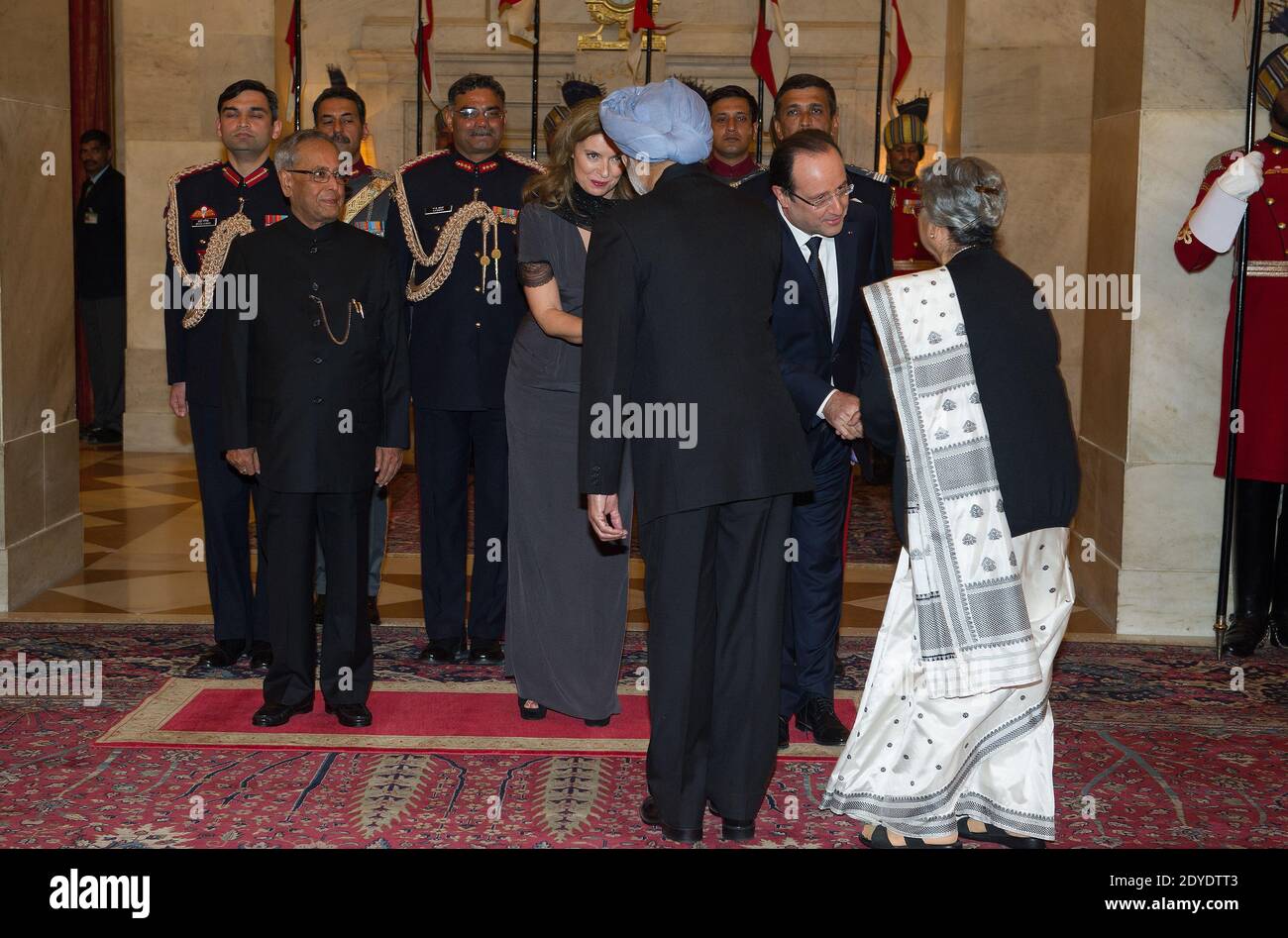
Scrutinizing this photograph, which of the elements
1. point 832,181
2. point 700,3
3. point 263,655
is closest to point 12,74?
point 263,655

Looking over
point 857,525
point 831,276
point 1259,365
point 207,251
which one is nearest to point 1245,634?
point 1259,365

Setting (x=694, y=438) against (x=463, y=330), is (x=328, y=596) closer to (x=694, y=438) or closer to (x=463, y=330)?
(x=463, y=330)

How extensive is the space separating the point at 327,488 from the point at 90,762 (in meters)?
0.94

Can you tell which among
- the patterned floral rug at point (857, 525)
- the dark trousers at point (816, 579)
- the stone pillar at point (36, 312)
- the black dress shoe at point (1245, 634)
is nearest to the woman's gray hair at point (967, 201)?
the dark trousers at point (816, 579)

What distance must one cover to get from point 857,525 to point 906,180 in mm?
2267

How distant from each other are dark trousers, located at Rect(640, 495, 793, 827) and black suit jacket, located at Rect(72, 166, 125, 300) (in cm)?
785

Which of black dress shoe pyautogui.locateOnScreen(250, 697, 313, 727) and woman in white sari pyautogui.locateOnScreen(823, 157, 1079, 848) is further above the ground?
woman in white sari pyautogui.locateOnScreen(823, 157, 1079, 848)

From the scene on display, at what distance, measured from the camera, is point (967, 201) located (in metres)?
3.16

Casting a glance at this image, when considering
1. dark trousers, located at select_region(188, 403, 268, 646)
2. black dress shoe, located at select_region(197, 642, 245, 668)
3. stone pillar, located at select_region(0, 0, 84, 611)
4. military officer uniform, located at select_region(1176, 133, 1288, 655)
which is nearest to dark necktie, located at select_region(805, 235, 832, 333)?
military officer uniform, located at select_region(1176, 133, 1288, 655)

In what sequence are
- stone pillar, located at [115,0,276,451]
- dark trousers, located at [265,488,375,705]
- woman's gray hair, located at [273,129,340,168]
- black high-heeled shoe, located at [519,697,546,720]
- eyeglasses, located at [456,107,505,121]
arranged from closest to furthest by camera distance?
woman's gray hair, located at [273,129,340,168], dark trousers, located at [265,488,375,705], black high-heeled shoe, located at [519,697,546,720], eyeglasses, located at [456,107,505,121], stone pillar, located at [115,0,276,451]

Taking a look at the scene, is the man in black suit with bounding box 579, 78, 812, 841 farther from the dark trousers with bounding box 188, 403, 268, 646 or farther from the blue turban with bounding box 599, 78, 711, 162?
the dark trousers with bounding box 188, 403, 268, 646

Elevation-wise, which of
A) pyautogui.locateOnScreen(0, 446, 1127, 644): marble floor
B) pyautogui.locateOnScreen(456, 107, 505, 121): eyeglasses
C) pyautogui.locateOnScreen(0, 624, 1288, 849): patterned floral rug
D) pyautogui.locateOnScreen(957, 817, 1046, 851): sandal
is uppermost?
pyautogui.locateOnScreen(456, 107, 505, 121): eyeglasses

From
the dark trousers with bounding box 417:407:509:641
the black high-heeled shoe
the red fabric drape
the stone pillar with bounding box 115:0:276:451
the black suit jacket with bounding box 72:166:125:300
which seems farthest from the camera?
the red fabric drape

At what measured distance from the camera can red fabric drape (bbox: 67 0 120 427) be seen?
10.5m
